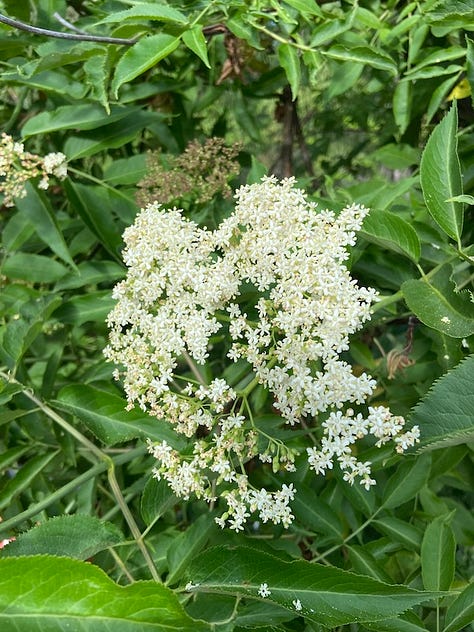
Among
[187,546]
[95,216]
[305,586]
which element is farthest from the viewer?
[95,216]

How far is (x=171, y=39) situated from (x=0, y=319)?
877mm

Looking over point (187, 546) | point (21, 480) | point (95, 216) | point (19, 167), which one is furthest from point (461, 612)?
point (19, 167)

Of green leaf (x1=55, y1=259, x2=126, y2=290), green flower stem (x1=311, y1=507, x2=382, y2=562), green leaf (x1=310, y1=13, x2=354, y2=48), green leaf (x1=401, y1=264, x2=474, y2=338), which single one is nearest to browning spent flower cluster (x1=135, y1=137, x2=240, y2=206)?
green leaf (x1=55, y1=259, x2=126, y2=290)

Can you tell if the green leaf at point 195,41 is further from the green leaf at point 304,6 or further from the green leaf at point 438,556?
the green leaf at point 438,556

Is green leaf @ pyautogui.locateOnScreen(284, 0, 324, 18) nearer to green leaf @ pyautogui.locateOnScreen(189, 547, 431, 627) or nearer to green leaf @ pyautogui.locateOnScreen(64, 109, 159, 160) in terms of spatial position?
green leaf @ pyautogui.locateOnScreen(64, 109, 159, 160)

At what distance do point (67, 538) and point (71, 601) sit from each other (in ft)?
1.26

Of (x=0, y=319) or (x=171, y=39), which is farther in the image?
(x=0, y=319)

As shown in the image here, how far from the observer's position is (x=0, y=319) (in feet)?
6.18

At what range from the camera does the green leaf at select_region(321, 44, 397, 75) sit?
5.08ft

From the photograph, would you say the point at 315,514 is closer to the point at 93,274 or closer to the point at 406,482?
the point at 406,482

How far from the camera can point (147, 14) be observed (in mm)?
1277

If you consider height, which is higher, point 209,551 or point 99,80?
point 99,80

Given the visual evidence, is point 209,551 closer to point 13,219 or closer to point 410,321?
point 410,321

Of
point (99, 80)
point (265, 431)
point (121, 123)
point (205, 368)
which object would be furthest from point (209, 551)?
point (121, 123)
